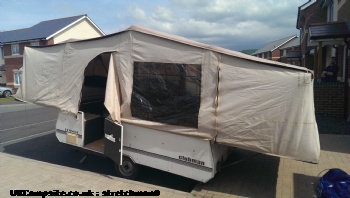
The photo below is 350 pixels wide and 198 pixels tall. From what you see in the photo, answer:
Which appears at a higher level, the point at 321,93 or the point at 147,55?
the point at 147,55

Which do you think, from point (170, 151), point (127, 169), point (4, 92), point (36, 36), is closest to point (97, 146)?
point (127, 169)

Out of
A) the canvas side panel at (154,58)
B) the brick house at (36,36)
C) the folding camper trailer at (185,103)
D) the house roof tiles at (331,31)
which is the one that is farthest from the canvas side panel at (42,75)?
the brick house at (36,36)

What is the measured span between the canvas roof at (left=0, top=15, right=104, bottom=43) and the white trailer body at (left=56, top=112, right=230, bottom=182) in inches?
1062

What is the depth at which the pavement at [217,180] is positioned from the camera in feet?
15.1

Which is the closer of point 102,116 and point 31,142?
point 102,116

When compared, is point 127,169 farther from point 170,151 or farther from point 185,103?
point 185,103

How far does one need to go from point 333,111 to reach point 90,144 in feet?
30.9

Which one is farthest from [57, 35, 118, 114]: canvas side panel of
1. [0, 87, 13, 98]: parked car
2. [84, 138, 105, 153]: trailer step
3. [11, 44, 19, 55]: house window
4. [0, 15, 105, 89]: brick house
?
[11, 44, 19, 55]: house window

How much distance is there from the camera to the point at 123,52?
16.8 feet

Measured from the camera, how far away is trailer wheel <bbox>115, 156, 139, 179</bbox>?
5.30m

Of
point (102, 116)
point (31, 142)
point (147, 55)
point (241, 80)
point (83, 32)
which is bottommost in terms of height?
point (31, 142)

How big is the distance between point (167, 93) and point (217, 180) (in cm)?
183

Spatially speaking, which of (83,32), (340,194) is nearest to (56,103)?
(340,194)

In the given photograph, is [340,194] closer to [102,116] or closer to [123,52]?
[123,52]
